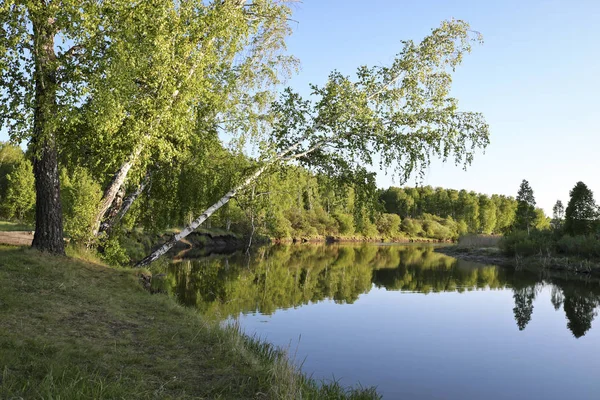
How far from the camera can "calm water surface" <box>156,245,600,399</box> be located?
37.9ft

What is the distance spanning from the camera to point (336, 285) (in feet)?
92.3

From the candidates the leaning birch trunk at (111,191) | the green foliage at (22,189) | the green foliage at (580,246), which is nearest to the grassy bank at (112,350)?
the leaning birch trunk at (111,191)

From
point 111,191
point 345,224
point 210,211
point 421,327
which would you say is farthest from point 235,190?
point 345,224

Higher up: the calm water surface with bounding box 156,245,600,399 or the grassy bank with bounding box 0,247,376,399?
the grassy bank with bounding box 0,247,376,399

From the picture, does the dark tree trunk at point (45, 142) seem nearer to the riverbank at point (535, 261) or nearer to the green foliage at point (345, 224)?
the riverbank at point (535, 261)

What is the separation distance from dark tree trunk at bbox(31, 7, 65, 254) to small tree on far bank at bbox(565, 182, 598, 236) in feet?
177

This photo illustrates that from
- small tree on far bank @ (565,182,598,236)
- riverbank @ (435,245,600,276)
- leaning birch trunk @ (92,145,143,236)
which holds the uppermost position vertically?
small tree on far bank @ (565,182,598,236)

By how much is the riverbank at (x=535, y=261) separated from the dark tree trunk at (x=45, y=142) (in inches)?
1648

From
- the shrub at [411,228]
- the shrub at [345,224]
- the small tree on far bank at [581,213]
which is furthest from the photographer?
the shrub at [411,228]

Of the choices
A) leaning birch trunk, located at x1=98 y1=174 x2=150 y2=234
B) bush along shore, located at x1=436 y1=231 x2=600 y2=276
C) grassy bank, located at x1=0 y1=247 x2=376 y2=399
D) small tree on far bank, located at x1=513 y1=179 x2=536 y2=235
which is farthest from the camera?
small tree on far bank, located at x1=513 y1=179 x2=536 y2=235

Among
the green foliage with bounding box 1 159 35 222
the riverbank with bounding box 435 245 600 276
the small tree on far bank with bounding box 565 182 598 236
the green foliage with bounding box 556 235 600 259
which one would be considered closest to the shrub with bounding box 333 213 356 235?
the riverbank with bounding box 435 245 600 276

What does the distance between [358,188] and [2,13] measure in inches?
409

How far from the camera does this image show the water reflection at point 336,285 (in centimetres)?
1984

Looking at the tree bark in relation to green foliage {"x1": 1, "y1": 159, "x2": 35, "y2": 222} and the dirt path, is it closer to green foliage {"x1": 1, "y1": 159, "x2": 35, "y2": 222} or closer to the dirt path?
Answer: the dirt path
